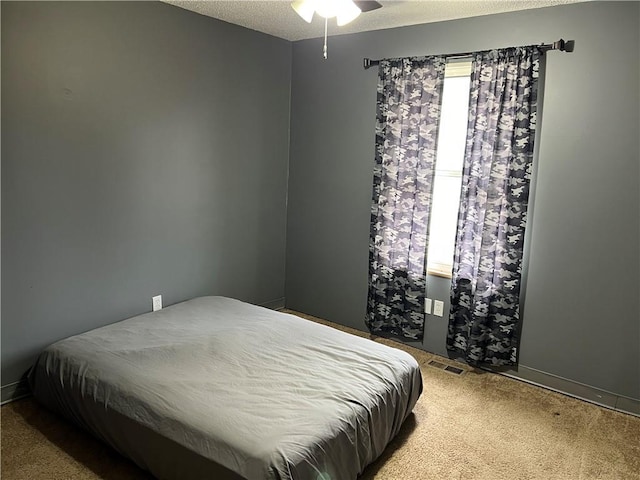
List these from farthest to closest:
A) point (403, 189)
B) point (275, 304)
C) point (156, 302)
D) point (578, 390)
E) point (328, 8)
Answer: point (275, 304)
point (403, 189)
point (156, 302)
point (578, 390)
point (328, 8)

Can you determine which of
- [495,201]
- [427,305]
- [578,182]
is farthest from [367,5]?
[427,305]

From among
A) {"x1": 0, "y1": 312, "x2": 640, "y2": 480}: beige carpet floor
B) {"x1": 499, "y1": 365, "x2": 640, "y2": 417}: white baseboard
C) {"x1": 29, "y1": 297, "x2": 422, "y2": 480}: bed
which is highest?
{"x1": 29, "y1": 297, "x2": 422, "y2": 480}: bed

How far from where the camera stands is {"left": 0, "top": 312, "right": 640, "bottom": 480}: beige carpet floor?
2.36 m

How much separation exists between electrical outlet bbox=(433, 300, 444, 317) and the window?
21 centimetres

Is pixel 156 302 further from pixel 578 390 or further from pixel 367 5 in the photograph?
pixel 578 390

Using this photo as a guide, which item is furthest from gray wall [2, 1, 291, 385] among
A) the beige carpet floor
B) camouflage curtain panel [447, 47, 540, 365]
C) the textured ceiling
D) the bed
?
Result: camouflage curtain panel [447, 47, 540, 365]

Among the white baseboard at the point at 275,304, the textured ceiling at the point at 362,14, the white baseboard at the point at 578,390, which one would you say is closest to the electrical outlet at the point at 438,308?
the white baseboard at the point at 578,390

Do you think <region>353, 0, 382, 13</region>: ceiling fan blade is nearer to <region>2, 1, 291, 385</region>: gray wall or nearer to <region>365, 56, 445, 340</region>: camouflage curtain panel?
<region>365, 56, 445, 340</region>: camouflage curtain panel

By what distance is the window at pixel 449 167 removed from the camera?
3475 mm

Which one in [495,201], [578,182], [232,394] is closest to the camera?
[232,394]

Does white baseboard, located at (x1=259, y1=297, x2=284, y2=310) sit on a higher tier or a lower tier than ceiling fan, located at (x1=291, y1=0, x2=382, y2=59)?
lower

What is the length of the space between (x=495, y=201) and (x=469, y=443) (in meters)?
1.50

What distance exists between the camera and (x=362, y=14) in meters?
3.32

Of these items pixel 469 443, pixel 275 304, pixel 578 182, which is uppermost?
pixel 578 182
